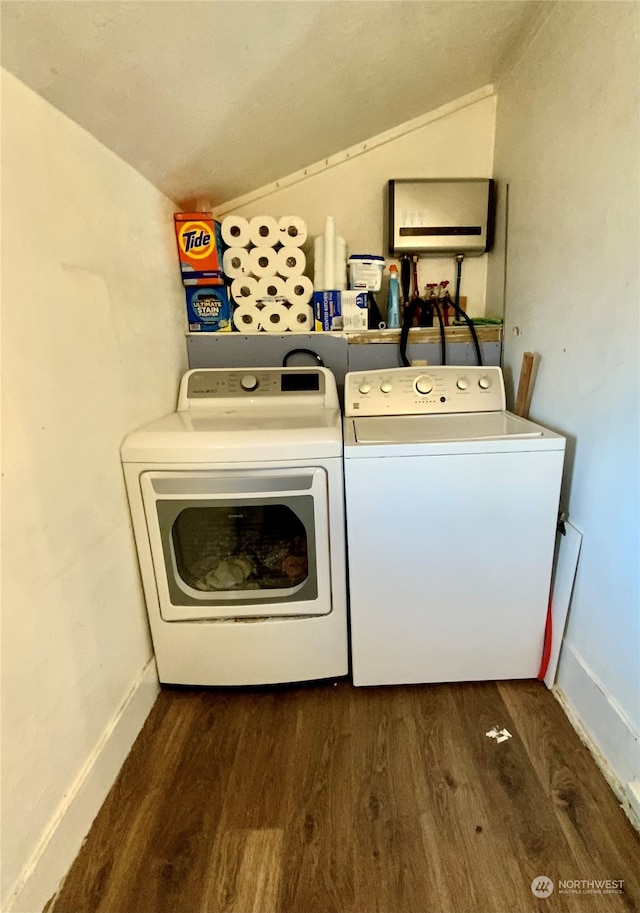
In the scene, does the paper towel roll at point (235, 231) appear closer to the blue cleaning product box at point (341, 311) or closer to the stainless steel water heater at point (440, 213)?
the blue cleaning product box at point (341, 311)

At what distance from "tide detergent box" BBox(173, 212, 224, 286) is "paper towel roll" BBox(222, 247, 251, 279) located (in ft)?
0.08

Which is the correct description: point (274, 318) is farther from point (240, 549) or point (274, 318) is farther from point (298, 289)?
point (240, 549)

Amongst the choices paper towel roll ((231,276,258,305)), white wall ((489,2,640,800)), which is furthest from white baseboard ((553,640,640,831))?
paper towel roll ((231,276,258,305))

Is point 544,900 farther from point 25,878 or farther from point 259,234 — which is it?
point 259,234

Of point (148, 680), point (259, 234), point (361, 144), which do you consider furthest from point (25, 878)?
point (361, 144)

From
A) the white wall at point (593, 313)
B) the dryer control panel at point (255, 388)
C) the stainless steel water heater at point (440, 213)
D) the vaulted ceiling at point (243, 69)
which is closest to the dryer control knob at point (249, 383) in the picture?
the dryer control panel at point (255, 388)

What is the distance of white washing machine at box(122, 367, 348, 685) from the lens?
1.26 metres

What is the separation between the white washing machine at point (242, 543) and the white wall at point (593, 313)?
2.21ft

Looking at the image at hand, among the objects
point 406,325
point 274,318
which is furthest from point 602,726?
point 274,318

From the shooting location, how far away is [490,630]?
1.40 meters

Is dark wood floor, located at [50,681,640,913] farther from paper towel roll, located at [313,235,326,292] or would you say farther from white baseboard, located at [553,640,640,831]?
paper towel roll, located at [313,235,326,292]

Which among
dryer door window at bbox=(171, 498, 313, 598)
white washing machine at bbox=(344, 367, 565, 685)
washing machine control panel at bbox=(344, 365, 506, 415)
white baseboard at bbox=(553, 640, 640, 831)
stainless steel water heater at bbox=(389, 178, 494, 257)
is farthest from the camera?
stainless steel water heater at bbox=(389, 178, 494, 257)

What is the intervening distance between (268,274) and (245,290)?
0.35ft

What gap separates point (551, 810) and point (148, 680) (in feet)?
3.69
